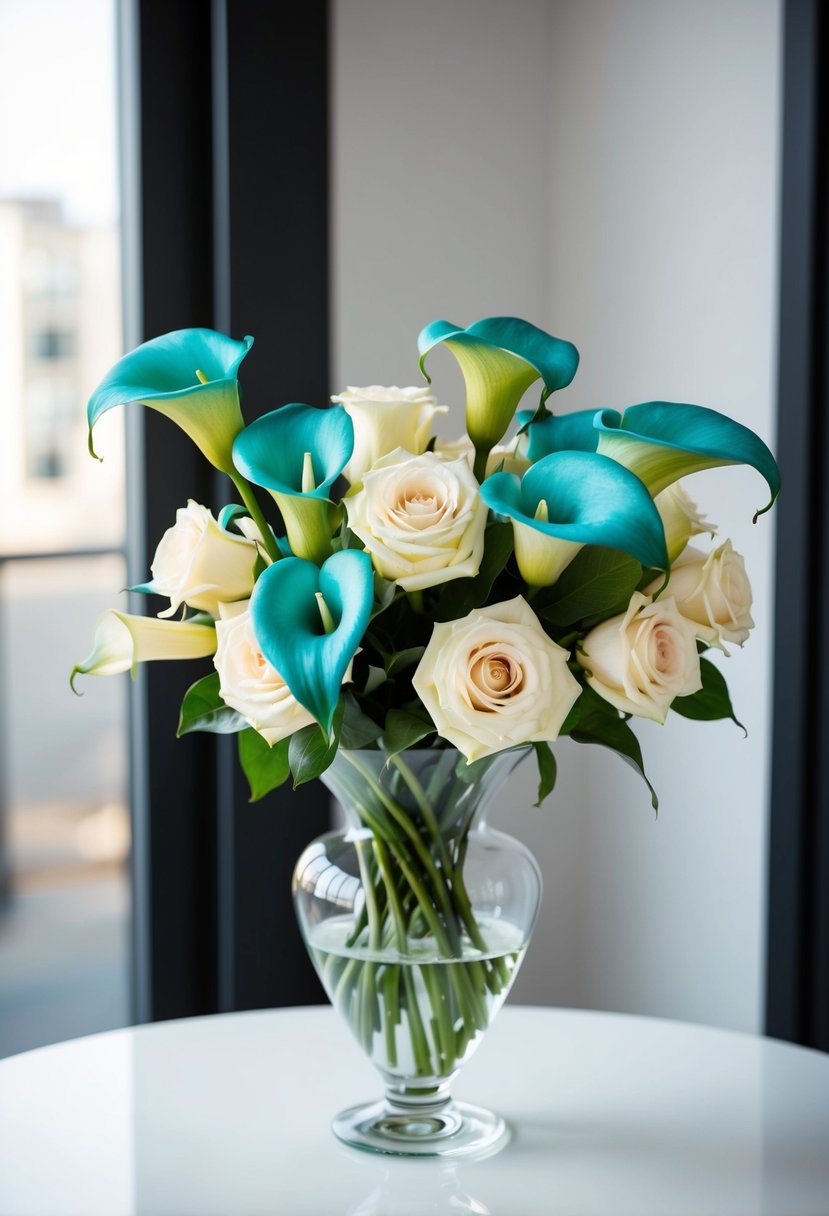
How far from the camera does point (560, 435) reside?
0.83 meters

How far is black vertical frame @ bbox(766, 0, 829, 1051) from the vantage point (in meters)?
1.36

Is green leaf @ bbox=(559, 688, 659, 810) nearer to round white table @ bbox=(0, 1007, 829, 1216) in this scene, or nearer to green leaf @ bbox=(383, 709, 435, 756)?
green leaf @ bbox=(383, 709, 435, 756)

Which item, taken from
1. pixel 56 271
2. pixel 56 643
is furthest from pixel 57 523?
pixel 56 271

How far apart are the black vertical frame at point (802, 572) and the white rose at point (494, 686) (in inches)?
29.2

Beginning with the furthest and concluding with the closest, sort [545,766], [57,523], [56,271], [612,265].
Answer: [57,523] → [56,271] → [612,265] → [545,766]

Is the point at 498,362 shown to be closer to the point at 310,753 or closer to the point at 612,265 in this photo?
the point at 310,753

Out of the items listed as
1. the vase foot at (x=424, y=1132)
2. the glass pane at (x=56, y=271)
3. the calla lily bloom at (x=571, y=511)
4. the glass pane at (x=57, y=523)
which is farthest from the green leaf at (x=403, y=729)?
the glass pane at (x=57, y=523)

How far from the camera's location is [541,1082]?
38.2 inches

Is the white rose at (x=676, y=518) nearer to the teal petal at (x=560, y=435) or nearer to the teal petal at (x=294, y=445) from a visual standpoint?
the teal petal at (x=560, y=435)

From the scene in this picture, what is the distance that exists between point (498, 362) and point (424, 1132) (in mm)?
492

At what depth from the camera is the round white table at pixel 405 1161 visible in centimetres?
80

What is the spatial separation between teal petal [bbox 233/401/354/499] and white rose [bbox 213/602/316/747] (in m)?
0.08

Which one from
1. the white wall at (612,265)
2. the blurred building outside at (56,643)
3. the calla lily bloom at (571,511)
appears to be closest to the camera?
the calla lily bloom at (571,511)

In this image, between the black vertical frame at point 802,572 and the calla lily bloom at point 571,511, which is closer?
the calla lily bloom at point 571,511
